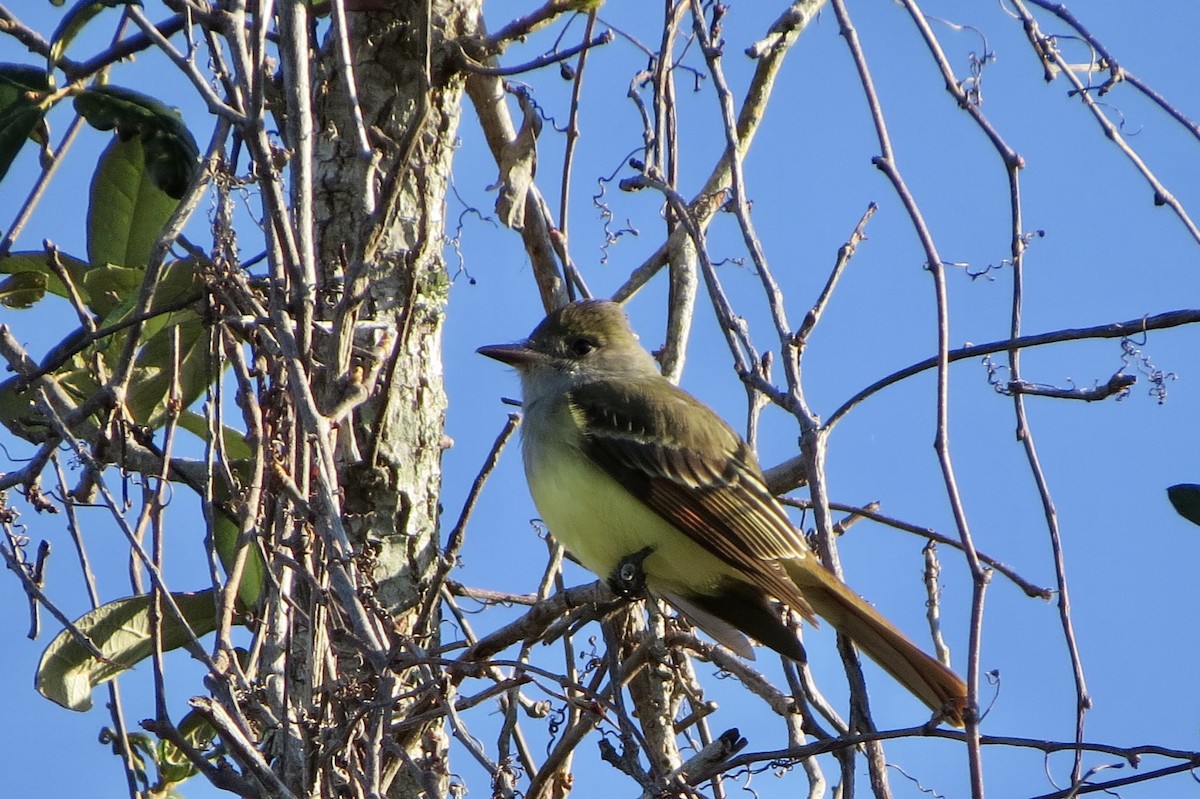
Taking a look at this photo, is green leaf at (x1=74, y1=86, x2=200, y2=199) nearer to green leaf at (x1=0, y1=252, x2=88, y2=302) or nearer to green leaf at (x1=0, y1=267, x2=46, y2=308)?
green leaf at (x1=0, y1=252, x2=88, y2=302)

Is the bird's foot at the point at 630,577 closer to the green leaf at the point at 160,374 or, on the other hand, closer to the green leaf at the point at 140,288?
the green leaf at the point at 160,374

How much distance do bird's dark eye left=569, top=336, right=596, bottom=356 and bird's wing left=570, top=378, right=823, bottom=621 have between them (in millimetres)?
214

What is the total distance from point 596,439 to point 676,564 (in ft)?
1.56

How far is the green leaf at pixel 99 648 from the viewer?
3.31m

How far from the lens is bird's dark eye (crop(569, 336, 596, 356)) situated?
4.61 meters

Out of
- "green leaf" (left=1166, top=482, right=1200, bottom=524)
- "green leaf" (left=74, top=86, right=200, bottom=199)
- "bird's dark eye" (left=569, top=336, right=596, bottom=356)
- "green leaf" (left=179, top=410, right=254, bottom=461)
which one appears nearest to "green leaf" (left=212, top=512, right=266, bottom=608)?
"green leaf" (left=179, top=410, right=254, bottom=461)

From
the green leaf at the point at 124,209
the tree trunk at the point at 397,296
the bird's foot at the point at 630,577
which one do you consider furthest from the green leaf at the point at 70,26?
the bird's foot at the point at 630,577

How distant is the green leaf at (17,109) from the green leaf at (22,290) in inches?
12.9

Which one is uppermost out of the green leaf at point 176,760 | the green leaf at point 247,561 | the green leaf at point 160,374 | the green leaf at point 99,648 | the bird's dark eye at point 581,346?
the bird's dark eye at point 581,346

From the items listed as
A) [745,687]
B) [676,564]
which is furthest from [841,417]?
[676,564]

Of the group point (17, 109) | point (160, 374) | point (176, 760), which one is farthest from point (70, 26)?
point (176, 760)

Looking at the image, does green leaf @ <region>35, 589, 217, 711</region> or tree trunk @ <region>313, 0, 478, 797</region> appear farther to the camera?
tree trunk @ <region>313, 0, 478, 797</region>

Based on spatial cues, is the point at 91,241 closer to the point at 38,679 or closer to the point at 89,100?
the point at 89,100

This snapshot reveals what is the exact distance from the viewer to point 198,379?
3.60 m
